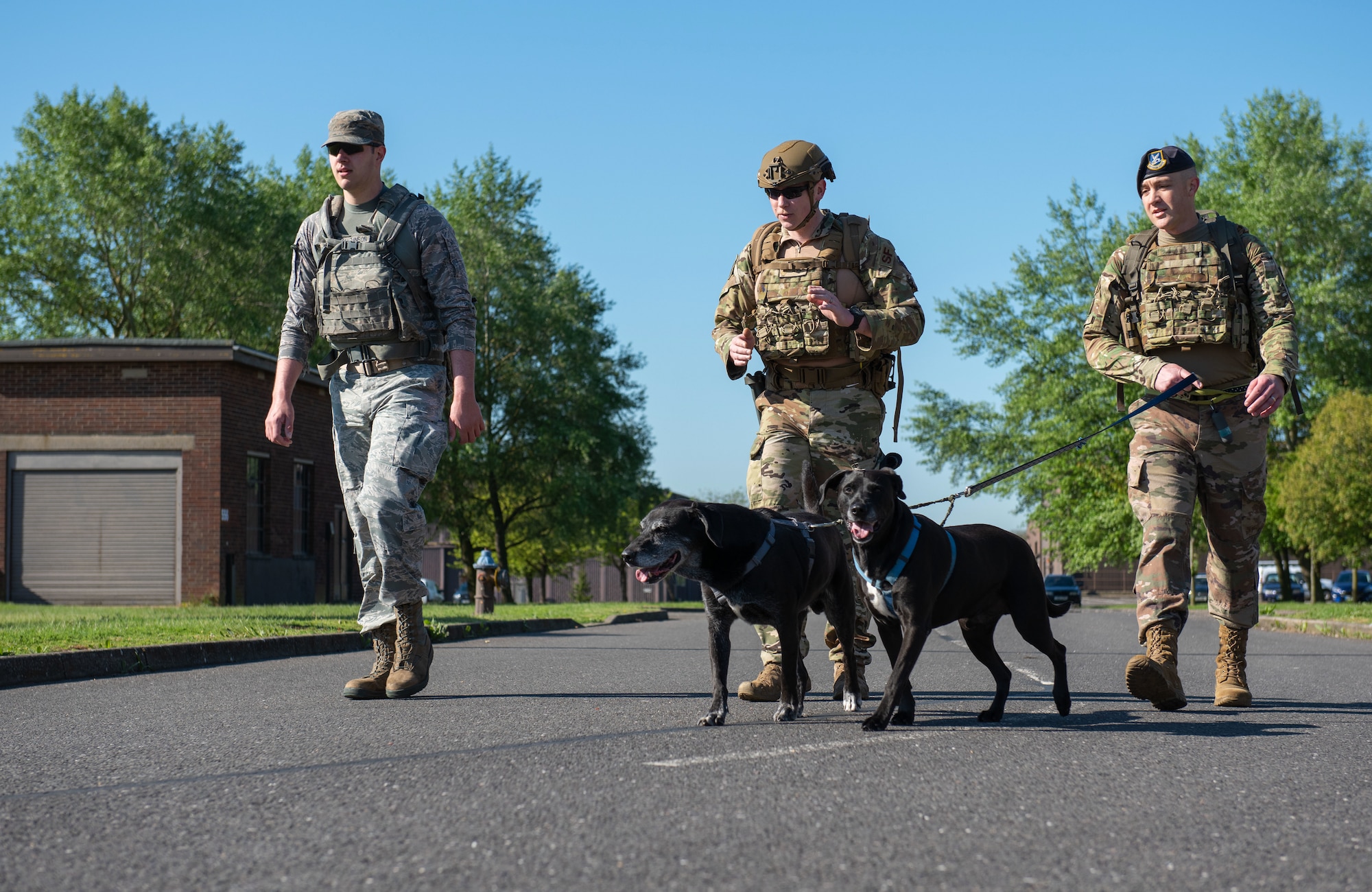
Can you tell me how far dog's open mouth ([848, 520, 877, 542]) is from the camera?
5.04 meters

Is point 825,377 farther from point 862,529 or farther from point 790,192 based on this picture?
point 862,529

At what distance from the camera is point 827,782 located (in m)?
3.78

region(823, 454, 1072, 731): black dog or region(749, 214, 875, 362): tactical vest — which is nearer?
region(823, 454, 1072, 731): black dog

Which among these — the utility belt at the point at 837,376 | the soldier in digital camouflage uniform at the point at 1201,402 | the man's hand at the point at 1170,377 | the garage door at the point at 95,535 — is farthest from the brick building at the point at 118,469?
the man's hand at the point at 1170,377

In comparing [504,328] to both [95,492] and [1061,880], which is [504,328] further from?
[1061,880]

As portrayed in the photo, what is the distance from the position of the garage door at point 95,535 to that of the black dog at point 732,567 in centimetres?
2252

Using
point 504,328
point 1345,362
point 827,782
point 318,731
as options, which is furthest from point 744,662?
point 1345,362

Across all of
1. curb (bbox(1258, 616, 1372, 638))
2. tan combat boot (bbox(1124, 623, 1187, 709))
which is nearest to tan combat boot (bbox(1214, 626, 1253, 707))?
tan combat boot (bbox(1124, 623, 1187, 709))

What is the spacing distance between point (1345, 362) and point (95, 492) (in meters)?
33.6

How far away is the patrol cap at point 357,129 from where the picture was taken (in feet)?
21.1

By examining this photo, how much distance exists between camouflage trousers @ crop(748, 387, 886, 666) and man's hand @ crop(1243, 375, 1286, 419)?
1.68 meters

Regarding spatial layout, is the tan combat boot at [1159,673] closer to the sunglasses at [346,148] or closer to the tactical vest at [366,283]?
the tactical vest at [366,283]

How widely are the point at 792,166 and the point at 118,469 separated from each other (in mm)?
22446

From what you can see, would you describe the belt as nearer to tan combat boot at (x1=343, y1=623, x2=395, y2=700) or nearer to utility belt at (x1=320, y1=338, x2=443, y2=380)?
utility belt at (x1=320, y1=338, x2=443, y2=380)
